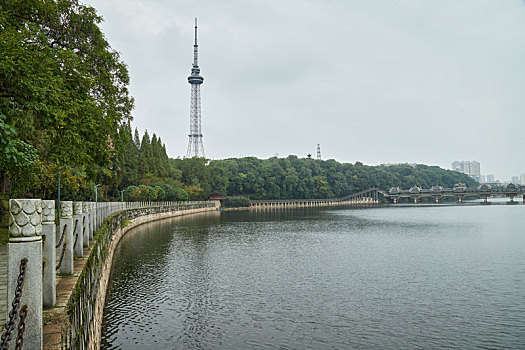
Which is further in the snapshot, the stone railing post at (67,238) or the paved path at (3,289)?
the stone railing post at (67,238)

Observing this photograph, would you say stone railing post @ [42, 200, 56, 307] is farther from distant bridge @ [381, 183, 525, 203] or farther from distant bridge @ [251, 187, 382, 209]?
distant bridge @ [381, 183, 525, 203]

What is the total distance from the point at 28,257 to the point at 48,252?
1.75 metres

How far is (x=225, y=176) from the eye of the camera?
360 ft

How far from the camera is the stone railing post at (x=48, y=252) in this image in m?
5.97

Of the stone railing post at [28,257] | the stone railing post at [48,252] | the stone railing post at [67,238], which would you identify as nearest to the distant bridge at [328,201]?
the stone railing post at [67,238]

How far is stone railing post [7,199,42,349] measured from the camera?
4348mm

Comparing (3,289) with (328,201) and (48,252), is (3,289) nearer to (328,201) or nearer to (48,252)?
(48,252)

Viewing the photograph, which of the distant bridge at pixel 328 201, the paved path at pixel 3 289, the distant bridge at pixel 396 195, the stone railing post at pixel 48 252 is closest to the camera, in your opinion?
the stone railing post at pixel 48 252

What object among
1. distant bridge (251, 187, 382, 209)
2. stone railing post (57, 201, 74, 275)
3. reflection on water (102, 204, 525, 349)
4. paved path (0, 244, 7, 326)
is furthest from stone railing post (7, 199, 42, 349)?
distant bridge (251, 187, 382, 209)

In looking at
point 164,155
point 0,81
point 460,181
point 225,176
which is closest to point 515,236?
point 0,81

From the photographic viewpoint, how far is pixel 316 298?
15.8 m

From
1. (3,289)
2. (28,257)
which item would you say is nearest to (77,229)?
(3,289)

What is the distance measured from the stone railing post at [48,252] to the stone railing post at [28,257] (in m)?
1.55

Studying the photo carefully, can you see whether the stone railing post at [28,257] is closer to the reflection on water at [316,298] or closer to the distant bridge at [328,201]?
the reflection on water at [316,298]
